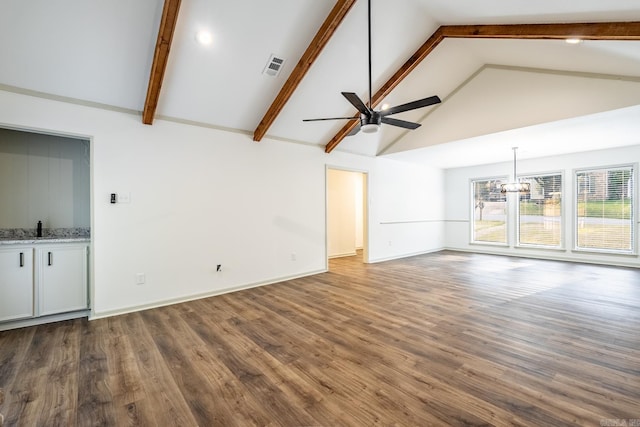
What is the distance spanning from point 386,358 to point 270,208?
3.25 m

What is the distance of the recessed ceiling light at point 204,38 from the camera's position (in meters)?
3.06

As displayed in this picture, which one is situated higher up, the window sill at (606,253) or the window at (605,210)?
the window at (605,210)

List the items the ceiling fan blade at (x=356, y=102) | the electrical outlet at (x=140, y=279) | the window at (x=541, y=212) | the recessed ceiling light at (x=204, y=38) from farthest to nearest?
1. the window at (x=541, y=212)
2. the electrical outlet at (x=140, y=279)
3. the recessed ceiling light at (x=204, y=38)
4. the ceiling fan blade at (x=356, y=102)

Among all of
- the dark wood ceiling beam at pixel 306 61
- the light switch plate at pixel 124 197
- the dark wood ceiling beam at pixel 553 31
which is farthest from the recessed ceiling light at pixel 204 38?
the dark wood ceiling beam at pixel 553 31

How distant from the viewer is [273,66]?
Answer: 145 inches

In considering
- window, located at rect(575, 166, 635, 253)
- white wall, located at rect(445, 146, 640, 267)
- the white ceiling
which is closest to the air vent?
the white ceiling

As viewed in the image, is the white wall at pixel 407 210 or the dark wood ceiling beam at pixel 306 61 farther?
the white wall at pixel 407 210

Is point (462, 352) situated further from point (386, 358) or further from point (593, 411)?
point (593, 411)

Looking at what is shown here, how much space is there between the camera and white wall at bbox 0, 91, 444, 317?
341 cm

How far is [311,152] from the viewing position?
5570 mm

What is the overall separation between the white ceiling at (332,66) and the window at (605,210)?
101 centimetres

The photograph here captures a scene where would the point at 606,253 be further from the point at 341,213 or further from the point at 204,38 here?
the point at 204,38

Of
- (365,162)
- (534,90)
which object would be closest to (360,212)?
(365,162)

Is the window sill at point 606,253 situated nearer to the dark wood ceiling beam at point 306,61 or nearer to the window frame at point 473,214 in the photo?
the window frame at point 473,214
